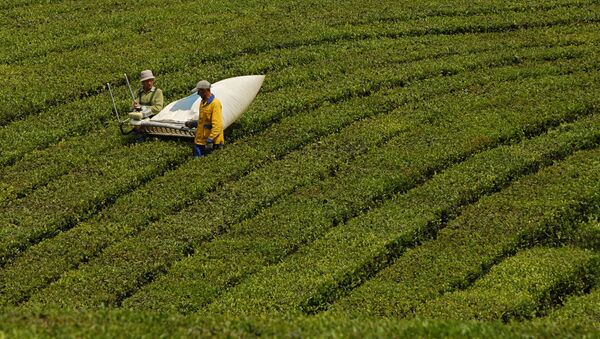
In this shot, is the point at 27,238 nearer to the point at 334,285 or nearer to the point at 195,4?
the point at 334,285

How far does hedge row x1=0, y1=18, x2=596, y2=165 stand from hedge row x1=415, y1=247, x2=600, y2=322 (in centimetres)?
989

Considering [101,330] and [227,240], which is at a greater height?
[101,330]

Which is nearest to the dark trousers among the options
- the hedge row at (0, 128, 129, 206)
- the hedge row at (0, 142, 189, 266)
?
the hedge row at (0, 142, 189, 266)

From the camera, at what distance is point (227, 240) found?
24.8m

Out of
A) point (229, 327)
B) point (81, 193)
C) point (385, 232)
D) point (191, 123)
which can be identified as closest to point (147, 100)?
point (191, 123)

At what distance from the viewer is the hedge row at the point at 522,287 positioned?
21688mm

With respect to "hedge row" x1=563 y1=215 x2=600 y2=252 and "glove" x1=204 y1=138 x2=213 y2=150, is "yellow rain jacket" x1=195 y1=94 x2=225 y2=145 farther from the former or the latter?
"hedge row" x1=563 y1=215 x2=600 y2=252

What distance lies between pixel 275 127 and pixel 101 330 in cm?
1430

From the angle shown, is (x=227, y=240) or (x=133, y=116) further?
(x=133, y=116)

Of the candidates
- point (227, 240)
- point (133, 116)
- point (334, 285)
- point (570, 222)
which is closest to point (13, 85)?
point (133, 116)

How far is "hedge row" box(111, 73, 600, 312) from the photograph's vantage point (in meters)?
23.1

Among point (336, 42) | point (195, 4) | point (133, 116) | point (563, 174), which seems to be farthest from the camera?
point (195, 4)

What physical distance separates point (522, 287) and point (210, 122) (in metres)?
9.74

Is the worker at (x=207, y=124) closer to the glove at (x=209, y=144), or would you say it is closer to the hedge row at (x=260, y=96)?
the glove at (x=209, y=144)
